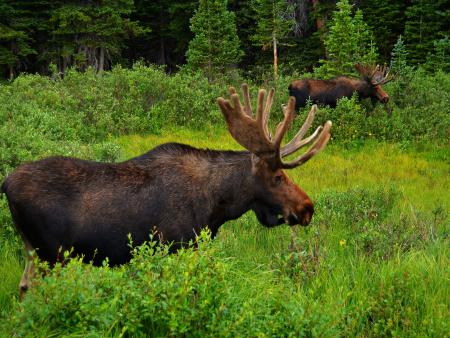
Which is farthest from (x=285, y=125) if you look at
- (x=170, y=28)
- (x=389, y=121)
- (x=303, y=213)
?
(x=170, y=28)

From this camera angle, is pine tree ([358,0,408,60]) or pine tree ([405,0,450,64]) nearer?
pine tree ([405,0,450,64])

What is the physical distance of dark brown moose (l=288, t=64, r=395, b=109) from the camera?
1703cm

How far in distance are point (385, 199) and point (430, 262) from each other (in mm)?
3669

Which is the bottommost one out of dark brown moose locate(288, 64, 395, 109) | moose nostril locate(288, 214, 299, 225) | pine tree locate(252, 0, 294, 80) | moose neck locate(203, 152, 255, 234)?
dark brown moose locate(288, 64, 395, 109)

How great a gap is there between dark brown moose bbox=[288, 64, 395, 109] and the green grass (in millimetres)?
8419

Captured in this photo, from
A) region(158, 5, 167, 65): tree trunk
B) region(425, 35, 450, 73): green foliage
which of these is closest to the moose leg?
region(425, 35, 450, 73): green foliage

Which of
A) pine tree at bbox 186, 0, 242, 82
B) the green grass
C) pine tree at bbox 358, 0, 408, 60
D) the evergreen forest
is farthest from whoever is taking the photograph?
pine tree at bbox 358, 0, 408, 60

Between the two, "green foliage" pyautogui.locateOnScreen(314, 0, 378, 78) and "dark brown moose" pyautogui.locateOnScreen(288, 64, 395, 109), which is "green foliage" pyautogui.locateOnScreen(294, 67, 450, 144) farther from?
"green foliage" pyautogui.locateOnScreen(314, 0, 378, 78)

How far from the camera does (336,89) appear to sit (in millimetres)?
17125

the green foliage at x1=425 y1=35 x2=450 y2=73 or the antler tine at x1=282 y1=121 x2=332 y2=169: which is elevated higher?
the antler tine at x1=282 y1=121 x2=332 y2=169

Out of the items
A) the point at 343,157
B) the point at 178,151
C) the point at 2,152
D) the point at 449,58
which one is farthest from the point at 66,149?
the point at 449,58

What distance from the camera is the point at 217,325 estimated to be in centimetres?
349

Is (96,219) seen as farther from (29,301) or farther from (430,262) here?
(430,262)

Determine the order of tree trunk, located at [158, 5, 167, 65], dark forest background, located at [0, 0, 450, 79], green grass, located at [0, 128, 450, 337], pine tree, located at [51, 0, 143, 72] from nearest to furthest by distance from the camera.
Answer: green grass, located at [0, 128, 450, 337] < dark forest background, located at [0, 0, 450, 79] < pine tree, located at [51, 0, 143, 72] < tree trunk, located at [158, 5, 167, 65]
